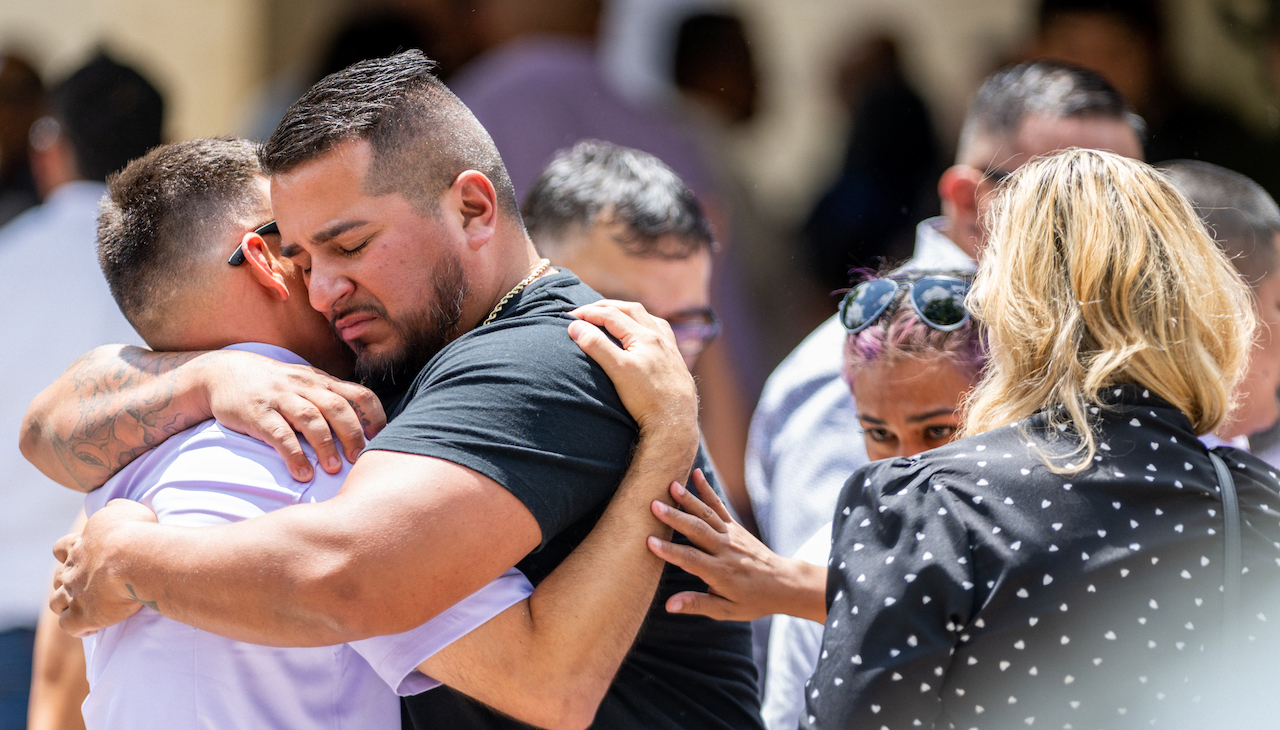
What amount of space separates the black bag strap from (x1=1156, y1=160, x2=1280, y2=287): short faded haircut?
1109mm

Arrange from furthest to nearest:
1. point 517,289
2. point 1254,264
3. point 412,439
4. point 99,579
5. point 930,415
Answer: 1. point 1254,264
2. point 930,415
3. point 517,289
4. point 99,579
5. point 412,439

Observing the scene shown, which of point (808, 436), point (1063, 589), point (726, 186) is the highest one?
point (1063, 589)

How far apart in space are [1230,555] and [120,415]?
5.39 ft

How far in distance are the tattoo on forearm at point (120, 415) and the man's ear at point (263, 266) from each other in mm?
161

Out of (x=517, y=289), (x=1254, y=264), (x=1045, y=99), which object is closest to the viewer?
(x=517, y=289)

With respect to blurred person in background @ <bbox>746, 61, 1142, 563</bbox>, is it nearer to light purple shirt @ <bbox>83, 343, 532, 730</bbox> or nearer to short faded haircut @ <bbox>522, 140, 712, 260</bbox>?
short faded haircut @ <bbox>522, 140, 712, 260</bbox>

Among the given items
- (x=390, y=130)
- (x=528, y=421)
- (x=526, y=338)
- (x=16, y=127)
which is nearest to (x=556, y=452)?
(x=528, y=421)

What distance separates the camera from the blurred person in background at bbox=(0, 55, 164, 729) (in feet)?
10.0

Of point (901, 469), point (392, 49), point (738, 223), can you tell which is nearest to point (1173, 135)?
point (738, 223)

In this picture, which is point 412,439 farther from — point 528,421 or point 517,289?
point 517,289

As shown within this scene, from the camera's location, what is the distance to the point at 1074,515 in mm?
1484

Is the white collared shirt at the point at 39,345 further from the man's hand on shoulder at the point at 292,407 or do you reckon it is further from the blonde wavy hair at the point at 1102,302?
the blonde wavy hair at the point at 1102,302

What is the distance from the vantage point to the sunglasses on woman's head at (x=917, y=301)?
214 cm

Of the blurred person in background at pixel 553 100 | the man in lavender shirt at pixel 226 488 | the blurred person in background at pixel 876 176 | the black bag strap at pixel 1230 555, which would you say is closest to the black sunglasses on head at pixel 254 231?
the man in lavender shirt at pixel 226 488
